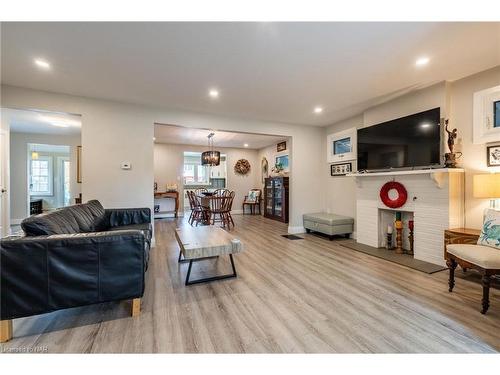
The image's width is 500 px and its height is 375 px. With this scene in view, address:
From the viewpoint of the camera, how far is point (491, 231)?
2316 mm

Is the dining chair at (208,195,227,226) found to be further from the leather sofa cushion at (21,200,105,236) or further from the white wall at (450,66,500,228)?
the white wall at (450,66,500,228)

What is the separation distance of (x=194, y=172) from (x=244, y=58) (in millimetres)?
6864

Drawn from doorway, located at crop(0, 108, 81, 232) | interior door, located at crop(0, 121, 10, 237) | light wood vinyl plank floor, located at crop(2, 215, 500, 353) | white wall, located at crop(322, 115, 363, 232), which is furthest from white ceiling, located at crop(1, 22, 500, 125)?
light wood vinyl plank floor, located at crop(2, 215, 500, 353)

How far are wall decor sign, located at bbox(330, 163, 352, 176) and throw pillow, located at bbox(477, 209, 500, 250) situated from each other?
97.9 inches

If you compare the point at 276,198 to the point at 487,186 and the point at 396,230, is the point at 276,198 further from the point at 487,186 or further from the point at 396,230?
the point at 487,186

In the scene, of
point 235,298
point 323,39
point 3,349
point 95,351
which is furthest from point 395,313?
point 3,349

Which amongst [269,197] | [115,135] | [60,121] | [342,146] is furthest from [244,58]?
[269,197]

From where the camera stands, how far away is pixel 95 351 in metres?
1.48

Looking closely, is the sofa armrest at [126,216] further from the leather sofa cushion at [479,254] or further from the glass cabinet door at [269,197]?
the glass cabinet door at [269,197]

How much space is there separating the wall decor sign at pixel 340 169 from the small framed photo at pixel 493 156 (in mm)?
2140

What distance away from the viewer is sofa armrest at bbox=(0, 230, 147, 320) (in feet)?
5.19

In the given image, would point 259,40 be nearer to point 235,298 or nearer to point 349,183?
point 235,298

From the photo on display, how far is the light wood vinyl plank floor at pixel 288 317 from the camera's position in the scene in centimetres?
155

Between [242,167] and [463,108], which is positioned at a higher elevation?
[463,108]
